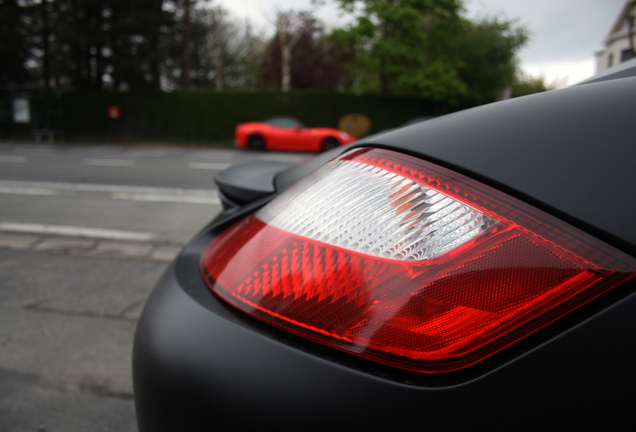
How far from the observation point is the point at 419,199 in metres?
0.65

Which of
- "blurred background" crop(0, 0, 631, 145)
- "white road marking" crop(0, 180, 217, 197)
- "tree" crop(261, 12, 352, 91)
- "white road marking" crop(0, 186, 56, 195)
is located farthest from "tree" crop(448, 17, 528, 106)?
"white road marking" crop(0, 186, 56, 195)

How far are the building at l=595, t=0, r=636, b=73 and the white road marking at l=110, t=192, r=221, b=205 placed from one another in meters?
5.09

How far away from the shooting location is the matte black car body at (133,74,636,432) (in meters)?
0.51

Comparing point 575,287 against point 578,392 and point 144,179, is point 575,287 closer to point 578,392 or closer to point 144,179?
point 578,392

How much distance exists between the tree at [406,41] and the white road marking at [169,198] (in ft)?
53.6

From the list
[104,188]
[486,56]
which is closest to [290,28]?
[486,56]

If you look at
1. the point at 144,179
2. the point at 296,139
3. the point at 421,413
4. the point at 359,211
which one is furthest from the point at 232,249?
the point at 296,139

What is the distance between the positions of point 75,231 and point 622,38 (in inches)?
173

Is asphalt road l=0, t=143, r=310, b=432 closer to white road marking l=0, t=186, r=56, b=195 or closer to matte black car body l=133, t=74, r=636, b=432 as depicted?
white road marking l=0, t=186, r=56, b=195

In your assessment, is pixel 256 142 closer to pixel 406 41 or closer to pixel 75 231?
pixel 406 41

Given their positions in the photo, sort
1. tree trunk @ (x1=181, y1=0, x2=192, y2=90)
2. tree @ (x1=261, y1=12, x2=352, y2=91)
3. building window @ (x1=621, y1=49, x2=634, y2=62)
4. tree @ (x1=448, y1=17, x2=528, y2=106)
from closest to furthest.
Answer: building window @ (x1=621, y1=49, x2=634, y2=62) → tree @ (x1=448, y1=17, x2=528, y2=106) → tree trunk @ (x1=181, y1=0, x2=192, y2=90) → tree @ (x1=261, y1=12, x2=352, y2=91)

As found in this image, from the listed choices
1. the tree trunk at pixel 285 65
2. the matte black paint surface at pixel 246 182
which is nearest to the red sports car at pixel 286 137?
the tree trunk at pixel 285 65

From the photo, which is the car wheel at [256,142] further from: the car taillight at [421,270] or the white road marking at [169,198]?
the car taillight at [421,270]

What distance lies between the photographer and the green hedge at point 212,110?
21094 mm
